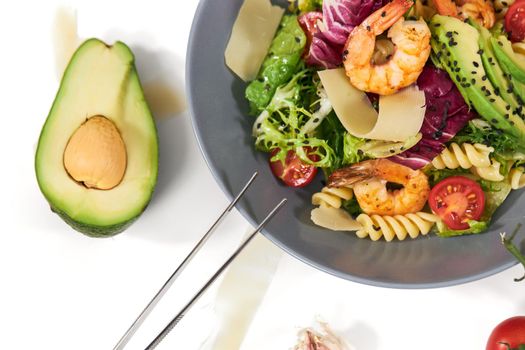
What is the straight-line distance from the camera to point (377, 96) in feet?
6.95

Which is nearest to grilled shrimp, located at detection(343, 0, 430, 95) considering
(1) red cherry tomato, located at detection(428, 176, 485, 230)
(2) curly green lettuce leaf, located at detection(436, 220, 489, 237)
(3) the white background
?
(1) red cherry tomato, located at detection(428, 176, 485, 230)

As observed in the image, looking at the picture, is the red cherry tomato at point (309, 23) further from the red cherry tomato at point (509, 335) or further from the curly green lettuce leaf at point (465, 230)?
the red cherry tomato at point (509, 335)

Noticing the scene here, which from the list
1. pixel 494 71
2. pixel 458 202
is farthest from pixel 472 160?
pixel 494 71

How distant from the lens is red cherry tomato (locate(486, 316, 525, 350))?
2080 millimetres

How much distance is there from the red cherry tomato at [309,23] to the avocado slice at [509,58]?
56cm

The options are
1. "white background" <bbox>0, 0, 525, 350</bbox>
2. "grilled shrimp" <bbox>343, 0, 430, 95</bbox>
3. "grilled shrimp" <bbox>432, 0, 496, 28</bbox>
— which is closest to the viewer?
"grilled shrimp" <bbox>343, 0, 430, 95</bbox>

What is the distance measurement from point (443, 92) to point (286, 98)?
0.51m

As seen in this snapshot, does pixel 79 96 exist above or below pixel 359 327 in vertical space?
above

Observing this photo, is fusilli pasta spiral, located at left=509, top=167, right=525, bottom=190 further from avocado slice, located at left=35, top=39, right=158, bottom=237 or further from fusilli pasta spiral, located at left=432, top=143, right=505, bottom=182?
avocado slice, located at left=35, top=39, right=158, bottom=237

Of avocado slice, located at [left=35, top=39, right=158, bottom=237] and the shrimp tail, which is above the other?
avocado slice, located at [left=35, top=39, right=158, bottom=237]

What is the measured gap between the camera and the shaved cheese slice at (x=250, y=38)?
81.0 inches

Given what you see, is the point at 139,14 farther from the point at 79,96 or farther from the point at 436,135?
the point at 436,135

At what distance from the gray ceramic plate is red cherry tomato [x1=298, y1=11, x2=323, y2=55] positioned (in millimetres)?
224

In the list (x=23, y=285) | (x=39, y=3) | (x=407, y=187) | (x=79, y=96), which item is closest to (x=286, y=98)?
(x=407, y=187)
